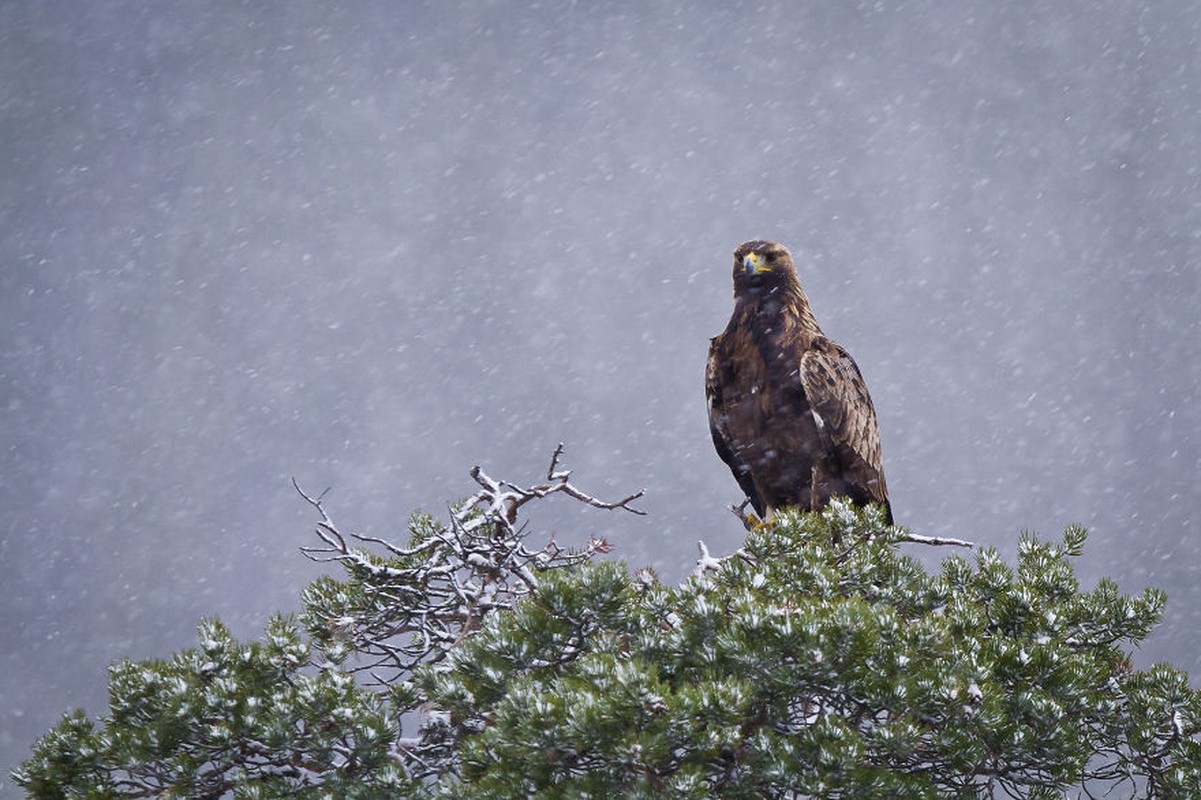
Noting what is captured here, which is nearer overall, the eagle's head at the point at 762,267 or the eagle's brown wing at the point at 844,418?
the eagle's brown wing at the point at 844,418

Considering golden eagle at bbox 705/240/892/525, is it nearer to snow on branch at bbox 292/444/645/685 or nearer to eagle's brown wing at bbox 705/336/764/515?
eagle's brown wing at bbox 705/336/764/515

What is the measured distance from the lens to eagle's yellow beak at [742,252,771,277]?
8.73 m

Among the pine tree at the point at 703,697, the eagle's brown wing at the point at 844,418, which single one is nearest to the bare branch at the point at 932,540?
the pine tree at the point at 703,697

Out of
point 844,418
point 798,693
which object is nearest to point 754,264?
point 844,418

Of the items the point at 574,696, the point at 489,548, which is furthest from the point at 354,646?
the point at 574,696

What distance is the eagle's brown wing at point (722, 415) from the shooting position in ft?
27.2

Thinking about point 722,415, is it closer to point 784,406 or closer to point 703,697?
point 784,406

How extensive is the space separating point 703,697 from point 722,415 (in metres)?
5.08

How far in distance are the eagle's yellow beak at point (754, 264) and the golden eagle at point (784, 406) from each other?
10 millimetres

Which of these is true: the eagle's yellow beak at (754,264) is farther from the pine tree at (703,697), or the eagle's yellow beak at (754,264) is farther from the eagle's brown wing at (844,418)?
the pine tree at (703,697)

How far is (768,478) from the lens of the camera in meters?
8.16

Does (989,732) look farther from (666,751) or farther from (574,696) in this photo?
(574,696)

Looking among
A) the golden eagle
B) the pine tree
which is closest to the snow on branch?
the pine tree

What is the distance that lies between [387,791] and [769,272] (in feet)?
19.1
